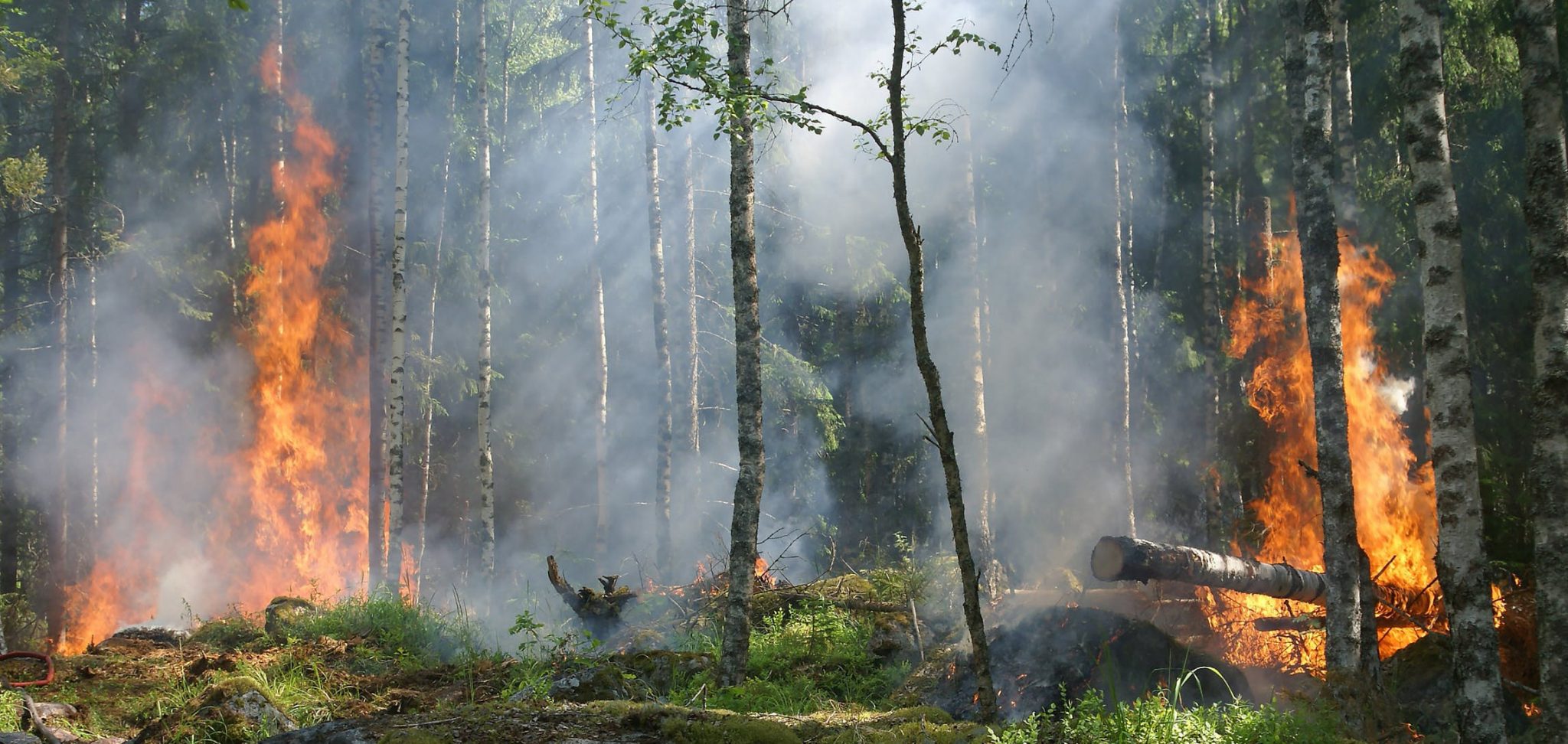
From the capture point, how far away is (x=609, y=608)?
11867 millimetres

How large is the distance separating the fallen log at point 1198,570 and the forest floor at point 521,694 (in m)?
1.58

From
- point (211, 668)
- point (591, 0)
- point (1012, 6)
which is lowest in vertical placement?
point (211, 668)

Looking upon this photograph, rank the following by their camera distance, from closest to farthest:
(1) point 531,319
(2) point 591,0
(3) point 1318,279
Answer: (2) point 591,0
(3) point 1318,279
(1) point 531,319

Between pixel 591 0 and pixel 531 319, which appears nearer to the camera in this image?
pixel 591 0

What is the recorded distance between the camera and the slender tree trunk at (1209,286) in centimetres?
1698

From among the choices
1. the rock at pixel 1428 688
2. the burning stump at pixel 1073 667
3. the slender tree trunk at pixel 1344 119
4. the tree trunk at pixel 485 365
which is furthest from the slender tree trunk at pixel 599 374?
the rock at pixel 1428 688

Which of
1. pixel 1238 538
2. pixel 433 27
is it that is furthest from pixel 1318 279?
pixel 433 27

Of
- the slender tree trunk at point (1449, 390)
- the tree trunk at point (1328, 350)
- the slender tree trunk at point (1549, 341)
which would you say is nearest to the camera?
the slender tree trunk at point (1549, 341)

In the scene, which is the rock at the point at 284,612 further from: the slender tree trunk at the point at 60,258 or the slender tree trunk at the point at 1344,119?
the slender tree trunk at the point at 1344,119

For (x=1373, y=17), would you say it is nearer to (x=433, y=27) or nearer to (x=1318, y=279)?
(x=1318, y=279)

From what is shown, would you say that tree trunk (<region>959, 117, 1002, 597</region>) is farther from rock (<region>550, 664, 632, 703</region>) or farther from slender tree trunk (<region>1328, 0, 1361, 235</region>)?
rock (<region>550, 664, 632, 703</region>)

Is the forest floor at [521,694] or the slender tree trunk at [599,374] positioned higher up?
the slender tree trunk at [599,374]

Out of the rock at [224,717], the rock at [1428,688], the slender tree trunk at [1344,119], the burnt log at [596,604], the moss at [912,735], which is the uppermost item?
the slender tree trunk at [1344,119]

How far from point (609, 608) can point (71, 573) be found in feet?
41.9
